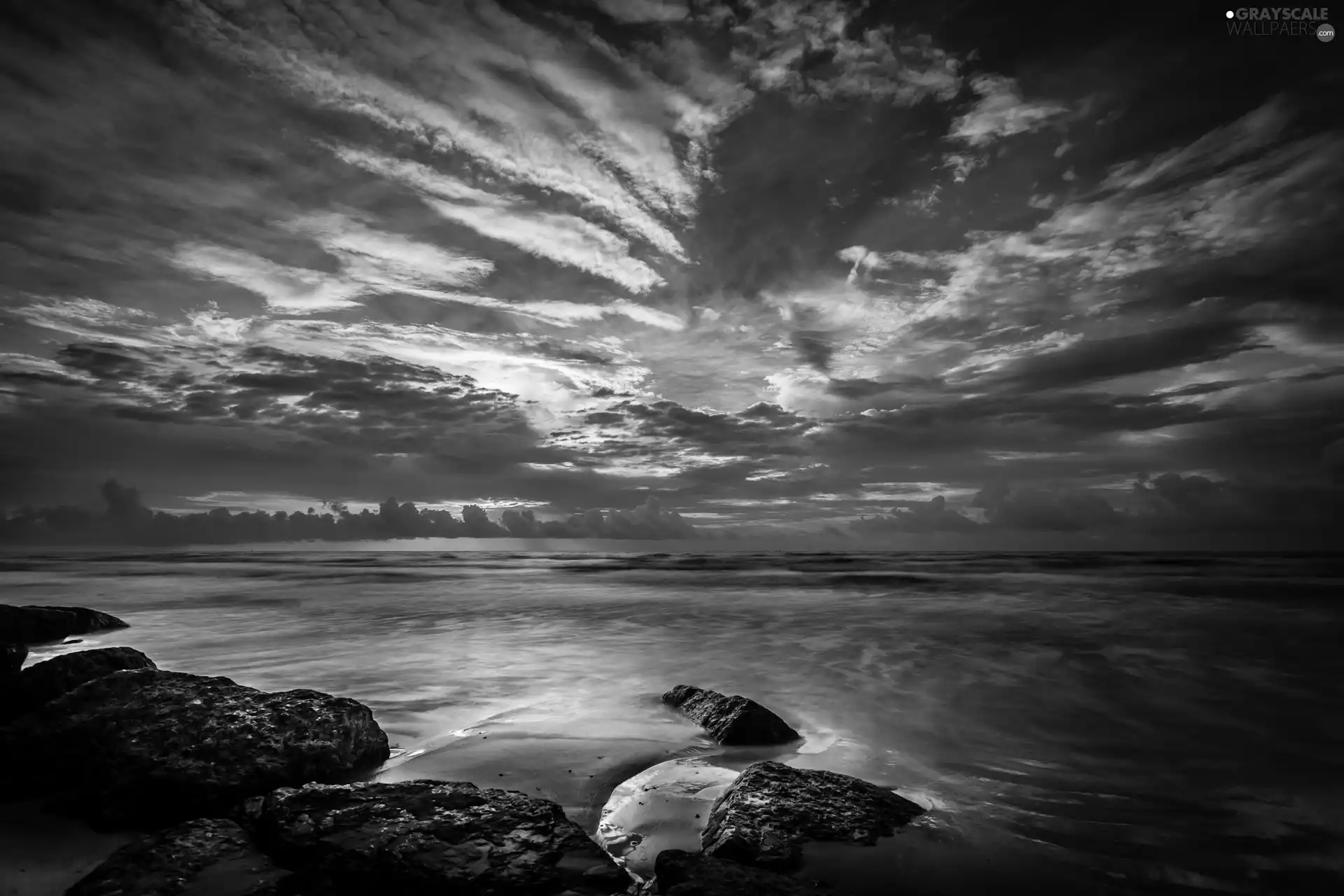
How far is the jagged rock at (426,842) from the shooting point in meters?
Answer: 3.29

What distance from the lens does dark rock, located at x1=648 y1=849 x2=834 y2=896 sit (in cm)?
317

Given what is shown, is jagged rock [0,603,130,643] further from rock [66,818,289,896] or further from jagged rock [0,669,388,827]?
rock [66,818,289,896]

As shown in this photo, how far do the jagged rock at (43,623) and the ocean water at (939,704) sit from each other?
692 mm

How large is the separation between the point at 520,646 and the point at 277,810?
372 inches

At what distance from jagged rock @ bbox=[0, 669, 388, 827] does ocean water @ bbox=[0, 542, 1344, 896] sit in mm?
950

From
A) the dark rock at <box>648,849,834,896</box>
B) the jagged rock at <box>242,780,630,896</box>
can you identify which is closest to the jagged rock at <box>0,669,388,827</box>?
the jagged rock at <box>242,780,630,896</box>

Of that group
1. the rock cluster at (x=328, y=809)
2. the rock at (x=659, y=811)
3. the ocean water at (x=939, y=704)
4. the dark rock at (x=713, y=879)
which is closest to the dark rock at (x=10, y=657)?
the rock cluster at (x=328, y=809)

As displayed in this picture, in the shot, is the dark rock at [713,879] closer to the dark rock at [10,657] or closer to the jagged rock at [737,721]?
the jagged rock at [737,721]

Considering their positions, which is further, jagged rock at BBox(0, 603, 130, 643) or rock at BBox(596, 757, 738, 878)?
jagged rock at BBox(0, 603, 130, 643)

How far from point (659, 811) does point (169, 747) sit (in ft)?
12.3

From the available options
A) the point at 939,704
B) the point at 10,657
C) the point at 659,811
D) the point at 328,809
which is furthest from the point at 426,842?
the point at 939,704

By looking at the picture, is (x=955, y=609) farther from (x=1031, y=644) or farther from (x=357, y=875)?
(x=357, y=875)

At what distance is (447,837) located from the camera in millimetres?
3566

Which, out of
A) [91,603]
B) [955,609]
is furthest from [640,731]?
[91,603]
